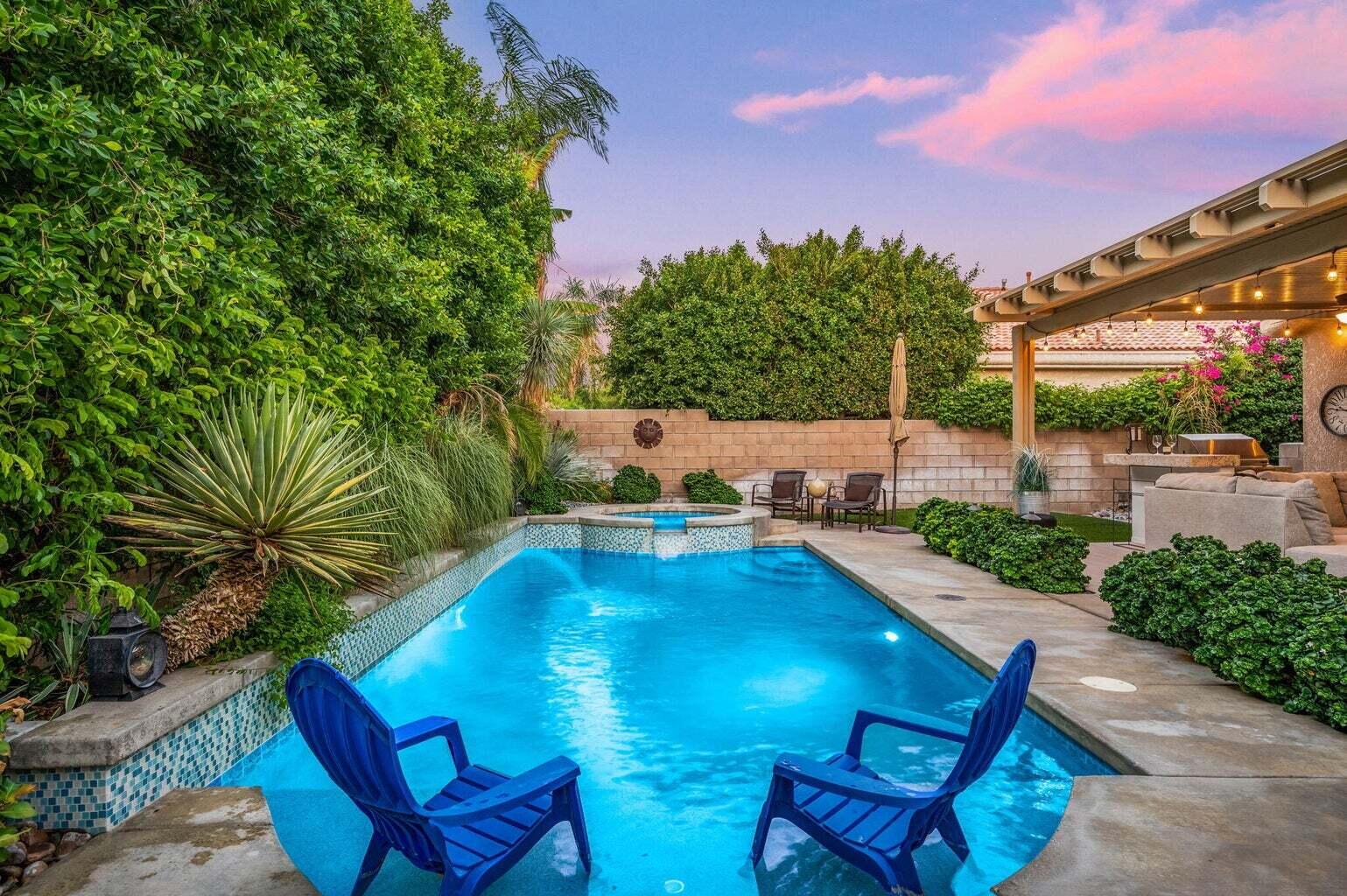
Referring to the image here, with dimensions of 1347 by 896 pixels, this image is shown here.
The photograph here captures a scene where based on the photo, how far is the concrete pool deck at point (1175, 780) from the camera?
7.20 ft

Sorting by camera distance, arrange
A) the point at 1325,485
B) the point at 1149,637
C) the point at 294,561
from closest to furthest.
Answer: the point at 294,561 < the point at 1149,637 < the point at 1325,485

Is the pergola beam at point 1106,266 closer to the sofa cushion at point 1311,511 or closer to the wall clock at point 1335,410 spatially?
the sofa cushion at point 1311,511

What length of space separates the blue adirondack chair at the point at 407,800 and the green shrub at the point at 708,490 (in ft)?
37.0

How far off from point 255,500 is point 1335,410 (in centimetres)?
1351

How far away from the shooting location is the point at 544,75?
1470cm

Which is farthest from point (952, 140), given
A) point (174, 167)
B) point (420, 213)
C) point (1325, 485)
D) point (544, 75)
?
point (174, 167)

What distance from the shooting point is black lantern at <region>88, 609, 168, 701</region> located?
2.88 m

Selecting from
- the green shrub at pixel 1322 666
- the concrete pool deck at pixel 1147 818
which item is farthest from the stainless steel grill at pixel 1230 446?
the green shrub at pixel 1322 666

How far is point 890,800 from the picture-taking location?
2262 millimetres

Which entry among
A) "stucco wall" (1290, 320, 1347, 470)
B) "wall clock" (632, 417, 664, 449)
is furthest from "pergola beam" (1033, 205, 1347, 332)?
"wall clock" (632, 417, 664, 449)

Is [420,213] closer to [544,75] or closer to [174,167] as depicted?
[174,167]

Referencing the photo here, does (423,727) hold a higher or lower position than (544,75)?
lower

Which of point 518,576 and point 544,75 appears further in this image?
point 544,75

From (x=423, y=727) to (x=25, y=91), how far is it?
8.99ft
